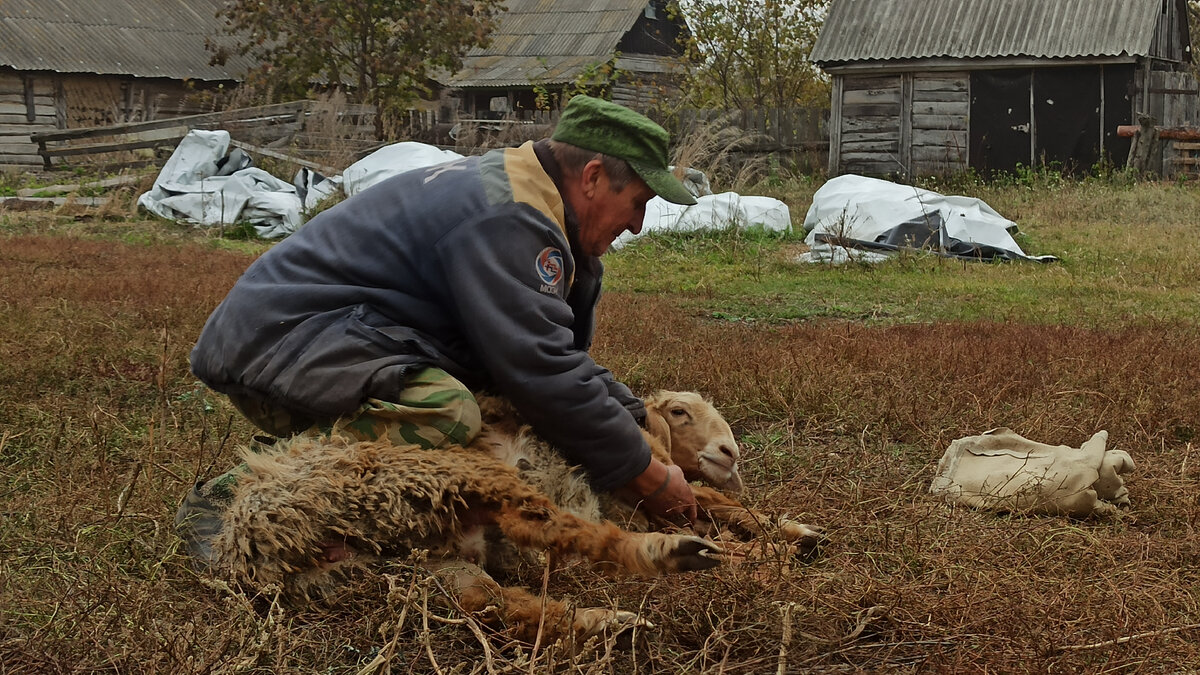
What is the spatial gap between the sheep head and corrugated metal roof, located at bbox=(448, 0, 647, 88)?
2996 centimetres

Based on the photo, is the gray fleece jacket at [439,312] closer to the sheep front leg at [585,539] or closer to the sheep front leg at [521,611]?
the sheep front leg at [585,539]

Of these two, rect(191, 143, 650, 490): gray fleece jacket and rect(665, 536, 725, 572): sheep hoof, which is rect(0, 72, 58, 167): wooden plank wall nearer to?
rect(191, 143, 650, 490): gray fleece jacket

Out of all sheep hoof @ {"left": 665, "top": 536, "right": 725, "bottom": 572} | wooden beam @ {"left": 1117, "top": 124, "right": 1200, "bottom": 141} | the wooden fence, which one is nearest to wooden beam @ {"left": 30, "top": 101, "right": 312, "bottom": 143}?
the wooden fence

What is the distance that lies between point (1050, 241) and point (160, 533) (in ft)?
37.8

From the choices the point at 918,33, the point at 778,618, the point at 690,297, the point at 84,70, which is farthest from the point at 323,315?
the point at 84,70

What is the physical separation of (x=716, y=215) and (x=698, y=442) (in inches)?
369

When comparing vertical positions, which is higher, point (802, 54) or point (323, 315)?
point (802, 54)

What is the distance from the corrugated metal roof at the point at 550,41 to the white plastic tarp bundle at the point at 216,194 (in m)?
18.1

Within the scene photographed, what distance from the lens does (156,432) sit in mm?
4566

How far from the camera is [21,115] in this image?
29078 mm

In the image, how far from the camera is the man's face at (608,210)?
3258mm

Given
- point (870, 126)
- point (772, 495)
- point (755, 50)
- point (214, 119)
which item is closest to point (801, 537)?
point (772, 495)

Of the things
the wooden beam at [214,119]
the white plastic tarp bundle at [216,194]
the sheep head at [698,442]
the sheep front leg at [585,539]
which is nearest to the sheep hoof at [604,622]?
the sheep front leg at [585,539]

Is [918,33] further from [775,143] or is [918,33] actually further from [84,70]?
[84,70]
